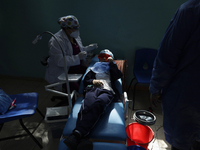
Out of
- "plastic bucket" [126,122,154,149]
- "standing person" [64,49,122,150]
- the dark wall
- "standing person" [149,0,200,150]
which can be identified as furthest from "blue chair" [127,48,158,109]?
"standing person" [149,0,200,150]

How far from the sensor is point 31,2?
257 centimetres

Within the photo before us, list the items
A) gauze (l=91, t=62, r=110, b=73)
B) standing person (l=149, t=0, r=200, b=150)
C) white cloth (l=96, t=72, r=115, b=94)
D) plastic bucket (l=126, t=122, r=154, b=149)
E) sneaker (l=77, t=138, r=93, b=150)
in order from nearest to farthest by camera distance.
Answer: standing person (l=149, t=0, r=200, b=150), sneaker (l=77, t=138, r=93, b=150), plastic bucket (l=126, t=122, r=154, b=149), white cloth (l=96, t=72, r=115, b=94), gauze (l=91, t=62, r=110, b=73)

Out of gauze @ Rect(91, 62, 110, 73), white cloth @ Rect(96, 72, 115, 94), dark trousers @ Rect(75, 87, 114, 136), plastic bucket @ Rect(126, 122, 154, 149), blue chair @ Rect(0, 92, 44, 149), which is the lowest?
plastic bucket @ Rect(126, 122, 154, 149)

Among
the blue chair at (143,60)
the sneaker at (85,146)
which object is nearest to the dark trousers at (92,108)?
the sneaker at (85,146)

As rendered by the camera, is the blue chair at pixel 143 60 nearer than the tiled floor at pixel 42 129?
No

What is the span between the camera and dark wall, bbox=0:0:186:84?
2.39 metres

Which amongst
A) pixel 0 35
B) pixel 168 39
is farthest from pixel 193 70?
pixel 0 35

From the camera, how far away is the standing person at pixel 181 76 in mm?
821

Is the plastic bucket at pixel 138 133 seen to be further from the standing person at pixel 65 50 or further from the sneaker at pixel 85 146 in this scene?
the standing person at pixel 65 50

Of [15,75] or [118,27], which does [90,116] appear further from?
[15,75]

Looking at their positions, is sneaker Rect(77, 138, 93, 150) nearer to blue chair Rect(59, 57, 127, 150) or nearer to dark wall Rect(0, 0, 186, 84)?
blue chair Rect(59, 57, 127, 150)

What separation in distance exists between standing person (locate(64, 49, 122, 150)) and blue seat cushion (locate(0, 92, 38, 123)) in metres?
0.63

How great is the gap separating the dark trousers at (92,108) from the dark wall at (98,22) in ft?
4.29

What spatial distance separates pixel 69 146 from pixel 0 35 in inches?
118
